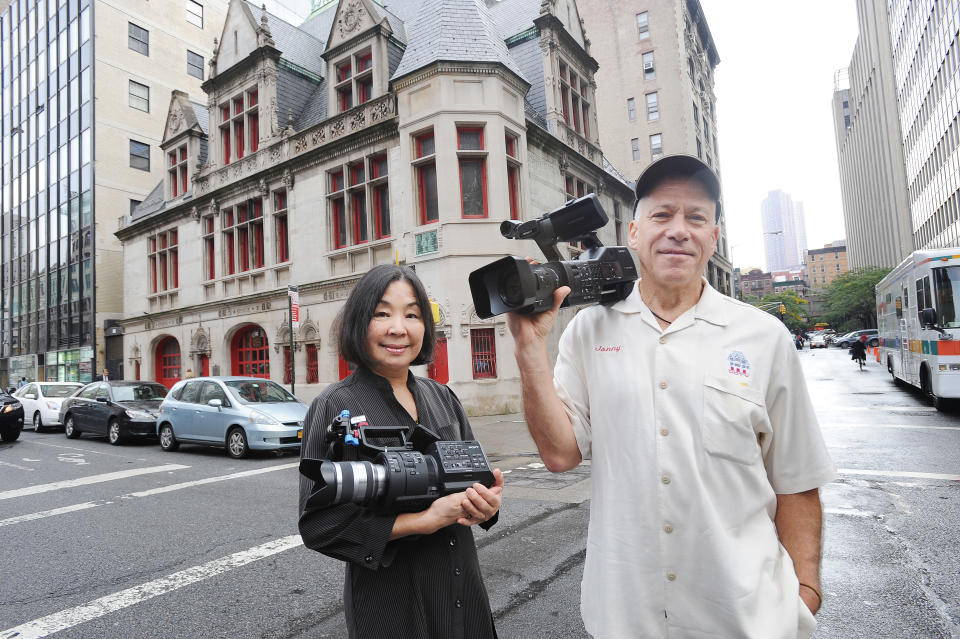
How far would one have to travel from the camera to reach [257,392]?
1148 cm

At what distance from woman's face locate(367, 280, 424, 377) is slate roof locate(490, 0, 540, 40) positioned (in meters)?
21.1

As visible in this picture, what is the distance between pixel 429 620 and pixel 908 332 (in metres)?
16.7

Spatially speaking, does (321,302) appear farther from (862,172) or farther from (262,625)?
(862,172)

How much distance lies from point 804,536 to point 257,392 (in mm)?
11294

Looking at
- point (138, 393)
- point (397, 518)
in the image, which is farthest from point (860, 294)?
point (397, 518)

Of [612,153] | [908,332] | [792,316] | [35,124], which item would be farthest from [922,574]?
[792,316]

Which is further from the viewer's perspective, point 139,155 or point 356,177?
point 139,155

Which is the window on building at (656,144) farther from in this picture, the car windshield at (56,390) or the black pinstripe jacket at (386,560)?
the black pinstripe jacket at (386,560)

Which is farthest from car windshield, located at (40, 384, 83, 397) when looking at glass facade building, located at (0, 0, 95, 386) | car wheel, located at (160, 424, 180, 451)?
glass facade building, located at (0, 0, 95, 386)

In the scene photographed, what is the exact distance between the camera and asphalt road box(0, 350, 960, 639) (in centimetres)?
357

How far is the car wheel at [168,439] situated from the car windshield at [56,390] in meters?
8.28

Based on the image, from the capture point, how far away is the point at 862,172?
9000cm

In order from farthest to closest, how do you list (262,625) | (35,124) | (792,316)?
(792,316) < (35,124) < (262,625)

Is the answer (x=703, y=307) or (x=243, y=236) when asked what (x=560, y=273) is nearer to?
(x=703, y=307)
